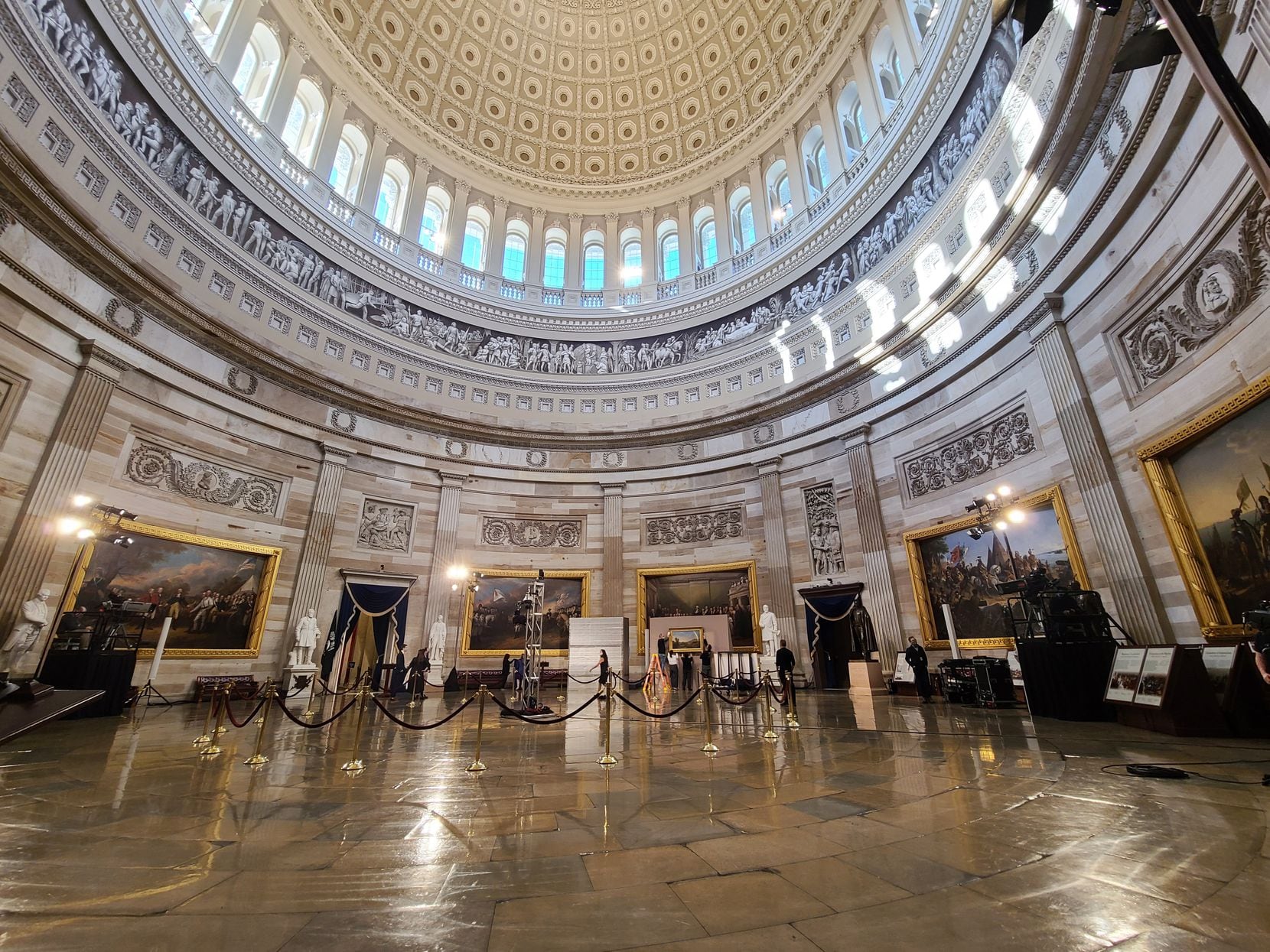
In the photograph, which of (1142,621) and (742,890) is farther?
(1142,621)

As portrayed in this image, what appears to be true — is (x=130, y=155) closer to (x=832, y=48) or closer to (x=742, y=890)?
(x=742, y=890)

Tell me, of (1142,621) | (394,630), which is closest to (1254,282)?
(1142,621)

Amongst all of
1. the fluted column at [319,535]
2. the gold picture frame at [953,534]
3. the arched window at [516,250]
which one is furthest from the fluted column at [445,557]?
the gold picture frame at [953,534]

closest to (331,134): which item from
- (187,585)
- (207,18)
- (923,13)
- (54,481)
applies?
(207,18)

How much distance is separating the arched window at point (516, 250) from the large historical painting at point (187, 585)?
1626cm

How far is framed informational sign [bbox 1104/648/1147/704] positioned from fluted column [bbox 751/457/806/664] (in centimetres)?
1017

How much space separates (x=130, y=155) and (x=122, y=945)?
18.6m

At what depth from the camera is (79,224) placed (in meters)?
11.9

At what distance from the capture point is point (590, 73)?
28.2m

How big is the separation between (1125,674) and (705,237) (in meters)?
23.9

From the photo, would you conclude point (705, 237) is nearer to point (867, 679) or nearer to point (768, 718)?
point (867, 679)

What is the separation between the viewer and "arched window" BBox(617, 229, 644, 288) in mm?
26469

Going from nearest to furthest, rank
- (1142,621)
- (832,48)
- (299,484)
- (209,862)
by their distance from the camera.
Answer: (209,862) < (1142,621) < (299,484) < (832,48)

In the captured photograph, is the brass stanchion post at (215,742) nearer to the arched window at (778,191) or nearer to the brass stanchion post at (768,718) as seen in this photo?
the brass stanchion post at (768,718)
